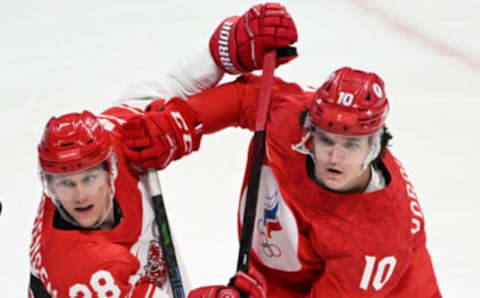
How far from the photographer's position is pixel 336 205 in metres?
1.74

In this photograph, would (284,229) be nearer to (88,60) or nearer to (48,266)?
(48,266)

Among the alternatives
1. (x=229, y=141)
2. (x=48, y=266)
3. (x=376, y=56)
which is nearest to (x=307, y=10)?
(x=376, y=56)

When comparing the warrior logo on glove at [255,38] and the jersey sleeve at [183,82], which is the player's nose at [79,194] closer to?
the jersey sleeve at [183,82]

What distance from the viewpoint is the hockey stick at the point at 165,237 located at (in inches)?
73.7

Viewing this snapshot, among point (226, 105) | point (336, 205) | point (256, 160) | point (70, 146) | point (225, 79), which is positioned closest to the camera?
point (70, 146)

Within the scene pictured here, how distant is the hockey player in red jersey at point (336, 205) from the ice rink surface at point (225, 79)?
683mm

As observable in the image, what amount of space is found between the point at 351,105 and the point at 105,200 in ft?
1.91

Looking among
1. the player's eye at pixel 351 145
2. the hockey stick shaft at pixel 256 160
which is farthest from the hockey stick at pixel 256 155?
the player's eye at pixel 351 145

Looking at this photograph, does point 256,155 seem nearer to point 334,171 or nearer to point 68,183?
point 334,171

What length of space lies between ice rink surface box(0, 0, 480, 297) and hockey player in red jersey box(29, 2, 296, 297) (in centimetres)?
75

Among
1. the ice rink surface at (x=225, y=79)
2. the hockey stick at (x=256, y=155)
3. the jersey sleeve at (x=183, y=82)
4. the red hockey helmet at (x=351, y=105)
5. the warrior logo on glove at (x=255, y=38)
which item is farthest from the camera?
the ice rink surface at (x=225, y=79)

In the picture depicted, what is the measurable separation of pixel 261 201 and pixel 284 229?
11 centimetres

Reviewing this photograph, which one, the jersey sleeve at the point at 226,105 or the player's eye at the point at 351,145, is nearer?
the player's eye at the point at 351,145

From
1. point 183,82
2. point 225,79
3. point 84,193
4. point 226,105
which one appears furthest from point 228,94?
point 225,79
